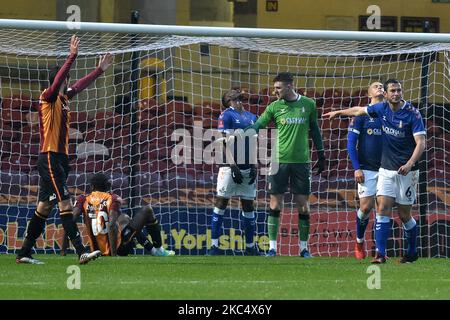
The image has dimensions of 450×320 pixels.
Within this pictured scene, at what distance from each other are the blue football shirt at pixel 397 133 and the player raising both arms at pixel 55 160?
9.35 feet

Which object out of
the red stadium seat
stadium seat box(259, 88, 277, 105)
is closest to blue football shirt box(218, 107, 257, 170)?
stadium seat box(259, 88, 277, 105)

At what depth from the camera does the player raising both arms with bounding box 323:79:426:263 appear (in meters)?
12.1

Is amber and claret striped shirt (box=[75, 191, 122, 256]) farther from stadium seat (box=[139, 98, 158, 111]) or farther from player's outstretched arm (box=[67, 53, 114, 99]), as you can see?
stadium seat (box=[139, 98, 158, 111])

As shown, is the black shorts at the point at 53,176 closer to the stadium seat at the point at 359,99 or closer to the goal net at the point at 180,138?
the goal net at the point at 180,138

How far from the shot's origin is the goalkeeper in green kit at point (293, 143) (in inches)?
540

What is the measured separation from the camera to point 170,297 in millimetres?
8742

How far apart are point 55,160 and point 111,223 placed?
1392 millimetres

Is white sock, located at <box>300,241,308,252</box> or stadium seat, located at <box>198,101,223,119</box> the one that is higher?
stadium seat, located at <box>198,101,223,119</box>

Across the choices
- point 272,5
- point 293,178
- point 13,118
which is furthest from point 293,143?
point 272,5

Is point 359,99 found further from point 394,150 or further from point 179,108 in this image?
point 394,150

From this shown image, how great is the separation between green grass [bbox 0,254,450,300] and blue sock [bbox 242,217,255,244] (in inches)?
44.3

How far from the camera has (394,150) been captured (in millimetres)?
12180

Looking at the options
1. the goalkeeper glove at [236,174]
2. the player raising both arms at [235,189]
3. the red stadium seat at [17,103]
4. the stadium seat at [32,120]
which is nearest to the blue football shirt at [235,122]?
the player raising both arms at [235,189]

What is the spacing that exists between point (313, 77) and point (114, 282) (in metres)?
7.99
